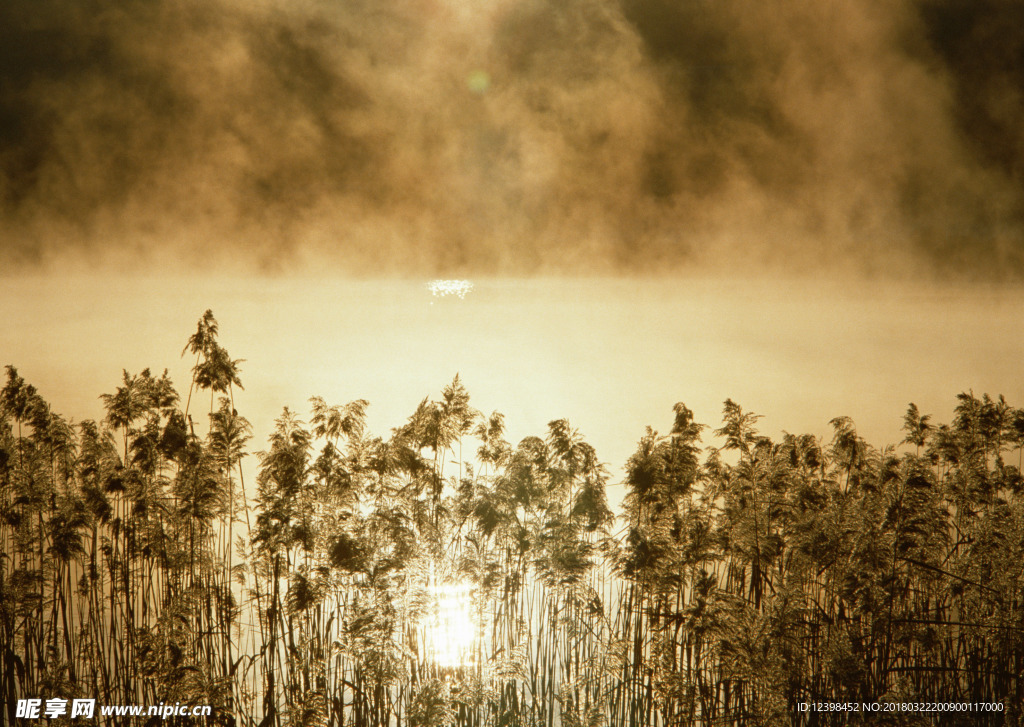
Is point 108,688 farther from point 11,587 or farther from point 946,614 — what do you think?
point 946,614

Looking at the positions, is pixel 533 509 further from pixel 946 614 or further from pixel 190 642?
pixel 946 614

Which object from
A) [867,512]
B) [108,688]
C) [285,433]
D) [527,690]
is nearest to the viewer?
[867,512]

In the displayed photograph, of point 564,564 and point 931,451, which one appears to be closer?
point 564,564

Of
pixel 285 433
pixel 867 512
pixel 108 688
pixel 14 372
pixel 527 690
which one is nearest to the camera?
pixel 867 512

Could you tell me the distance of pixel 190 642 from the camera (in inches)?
211

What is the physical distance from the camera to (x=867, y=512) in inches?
182

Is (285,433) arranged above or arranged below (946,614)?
above

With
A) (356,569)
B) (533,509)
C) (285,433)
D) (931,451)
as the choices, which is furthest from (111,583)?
(931,451)

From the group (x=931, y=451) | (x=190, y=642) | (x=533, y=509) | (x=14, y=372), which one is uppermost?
(x=14, y=372)

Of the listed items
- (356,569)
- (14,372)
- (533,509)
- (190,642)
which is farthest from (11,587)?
(533,509)

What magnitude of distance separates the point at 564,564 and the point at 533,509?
575 millimetres

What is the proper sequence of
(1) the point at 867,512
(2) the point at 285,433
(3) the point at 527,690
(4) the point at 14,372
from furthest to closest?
(4) the point at 14,372
(3) the point at 527,690
(2) the point at 285,433
(1) the point at 867,512

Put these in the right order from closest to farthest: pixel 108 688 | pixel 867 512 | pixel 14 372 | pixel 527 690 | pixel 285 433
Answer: pixel 867 512 → pixel 108 688 → pixel 285 433 → pixel 527 690 → pixel 14 372

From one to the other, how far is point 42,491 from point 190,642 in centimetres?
175
